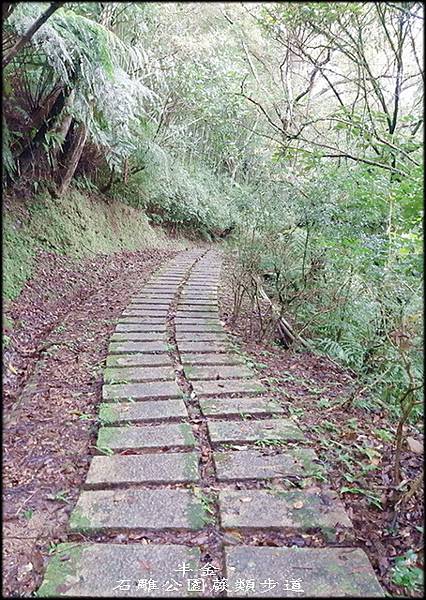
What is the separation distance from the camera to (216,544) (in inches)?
63.4

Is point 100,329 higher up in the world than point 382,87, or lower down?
lower down

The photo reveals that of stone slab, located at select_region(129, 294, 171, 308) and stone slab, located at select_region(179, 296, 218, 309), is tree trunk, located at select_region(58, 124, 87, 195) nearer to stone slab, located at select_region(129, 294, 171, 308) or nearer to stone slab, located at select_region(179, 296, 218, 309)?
stone slab, located at select_region(129, 294, 171, 308)

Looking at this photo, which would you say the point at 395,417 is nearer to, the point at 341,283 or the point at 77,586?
the point at 341,283

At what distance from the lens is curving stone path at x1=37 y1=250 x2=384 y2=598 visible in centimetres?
145

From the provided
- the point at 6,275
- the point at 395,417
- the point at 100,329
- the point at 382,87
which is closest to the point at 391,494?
the point at 395,417

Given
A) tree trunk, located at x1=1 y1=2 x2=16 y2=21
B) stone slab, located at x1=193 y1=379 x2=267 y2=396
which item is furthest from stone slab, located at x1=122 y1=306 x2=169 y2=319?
tree trunk, located at x1=1 y1=2 x2=16 y2=21

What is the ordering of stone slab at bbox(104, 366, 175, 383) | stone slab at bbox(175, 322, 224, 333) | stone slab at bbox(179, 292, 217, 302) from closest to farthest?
stone slab at bbox(104, 366, 175, 383)
stone slab at bbox(175, 322, 224, 333)
stone slab at bbox(179, 292, 217, 302)

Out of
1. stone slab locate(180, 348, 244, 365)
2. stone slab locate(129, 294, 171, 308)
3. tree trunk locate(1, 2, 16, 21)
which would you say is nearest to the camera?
tree trunk locate(1, 2, 16, 21)

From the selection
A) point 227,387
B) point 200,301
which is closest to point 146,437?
point 227,387

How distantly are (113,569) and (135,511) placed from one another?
A: 280mm

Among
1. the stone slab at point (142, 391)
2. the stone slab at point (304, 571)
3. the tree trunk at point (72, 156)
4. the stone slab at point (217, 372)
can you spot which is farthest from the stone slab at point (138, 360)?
the tree trunk at point (72, 156)

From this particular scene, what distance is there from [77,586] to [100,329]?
2.79 metres

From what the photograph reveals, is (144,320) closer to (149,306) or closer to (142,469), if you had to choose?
(149,306)

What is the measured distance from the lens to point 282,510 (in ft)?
5.79
